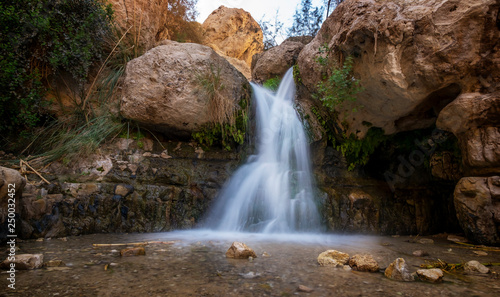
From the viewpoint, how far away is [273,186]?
4.68 meters

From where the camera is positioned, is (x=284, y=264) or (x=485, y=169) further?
(x=485, y=169)

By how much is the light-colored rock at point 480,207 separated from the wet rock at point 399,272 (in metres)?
2.28

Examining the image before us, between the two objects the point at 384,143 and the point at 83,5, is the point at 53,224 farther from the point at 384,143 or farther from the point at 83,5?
the point at 384,143

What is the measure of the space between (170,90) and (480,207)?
4.72 m

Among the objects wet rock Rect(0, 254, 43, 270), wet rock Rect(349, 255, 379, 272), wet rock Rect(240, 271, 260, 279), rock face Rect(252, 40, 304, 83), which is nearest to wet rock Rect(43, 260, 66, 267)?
wet rock Rect(0, 254, 43, 270)

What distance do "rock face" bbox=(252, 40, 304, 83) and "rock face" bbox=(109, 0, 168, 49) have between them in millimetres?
2963

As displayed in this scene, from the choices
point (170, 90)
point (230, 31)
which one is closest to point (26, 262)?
point (170, 90)

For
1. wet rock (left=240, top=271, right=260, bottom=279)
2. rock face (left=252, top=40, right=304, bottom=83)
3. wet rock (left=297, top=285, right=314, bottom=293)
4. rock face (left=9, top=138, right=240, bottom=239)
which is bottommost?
wet rock (left=240, top=271, right=260, bottom=279)

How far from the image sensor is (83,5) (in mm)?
5094

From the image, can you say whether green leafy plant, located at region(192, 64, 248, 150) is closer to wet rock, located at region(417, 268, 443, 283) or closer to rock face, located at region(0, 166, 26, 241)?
rock face, located at region(0, 166, 26, 241)

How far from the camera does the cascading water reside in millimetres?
4262

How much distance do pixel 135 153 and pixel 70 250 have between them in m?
2.20

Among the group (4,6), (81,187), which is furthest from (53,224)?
(4,6)

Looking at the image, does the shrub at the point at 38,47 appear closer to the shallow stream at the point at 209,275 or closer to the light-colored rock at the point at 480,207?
the shallow stream at the point at 209,275
